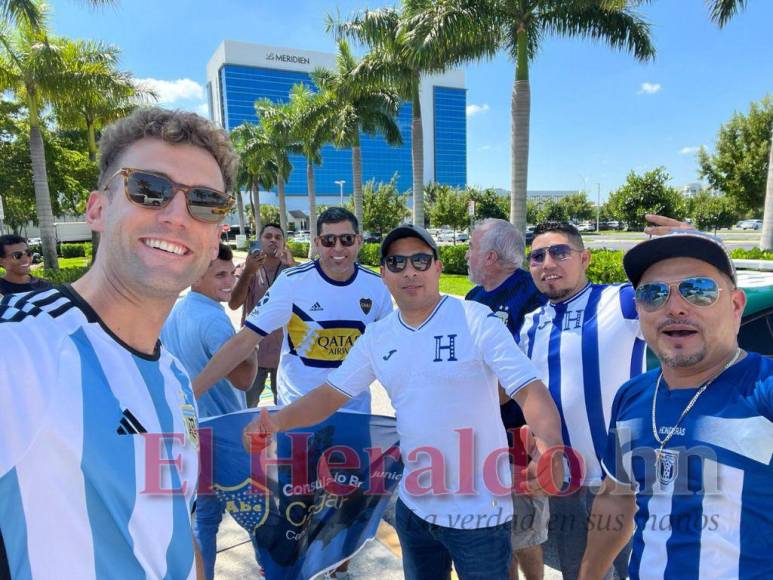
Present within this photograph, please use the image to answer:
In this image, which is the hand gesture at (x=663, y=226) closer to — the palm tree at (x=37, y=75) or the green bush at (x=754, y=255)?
the green bush at (x=754, y=255)

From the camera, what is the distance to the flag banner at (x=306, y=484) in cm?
255

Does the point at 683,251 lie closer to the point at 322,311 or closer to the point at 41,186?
the point at 322,311

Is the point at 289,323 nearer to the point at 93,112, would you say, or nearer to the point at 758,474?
the point at 758,474

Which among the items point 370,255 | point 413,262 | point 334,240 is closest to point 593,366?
point 413,262

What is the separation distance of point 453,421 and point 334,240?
175cm

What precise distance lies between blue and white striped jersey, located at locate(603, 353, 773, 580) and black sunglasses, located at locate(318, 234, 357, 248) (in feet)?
7.19

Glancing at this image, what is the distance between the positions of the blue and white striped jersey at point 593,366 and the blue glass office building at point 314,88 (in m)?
80.4

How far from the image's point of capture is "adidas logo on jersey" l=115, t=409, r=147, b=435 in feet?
3.56

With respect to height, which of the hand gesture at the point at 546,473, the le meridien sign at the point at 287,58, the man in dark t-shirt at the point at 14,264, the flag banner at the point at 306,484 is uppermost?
the le meridien sign at the point at 287,58

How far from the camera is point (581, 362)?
2.48m

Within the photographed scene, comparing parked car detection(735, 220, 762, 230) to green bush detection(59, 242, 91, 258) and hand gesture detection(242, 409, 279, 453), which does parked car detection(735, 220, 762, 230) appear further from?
green bush detection(59, 242, 91, 258)

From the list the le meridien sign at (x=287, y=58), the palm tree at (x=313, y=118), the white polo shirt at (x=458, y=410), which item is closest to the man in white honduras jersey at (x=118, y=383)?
the white polo shirt at (x=458, y=410)

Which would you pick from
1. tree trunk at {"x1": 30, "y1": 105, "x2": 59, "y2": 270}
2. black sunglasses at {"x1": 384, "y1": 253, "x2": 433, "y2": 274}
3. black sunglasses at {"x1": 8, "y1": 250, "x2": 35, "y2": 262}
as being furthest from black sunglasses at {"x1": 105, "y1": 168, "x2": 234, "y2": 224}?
tree trunk at {"x1": 30, "y1": 105, "x2": 59, "y2": 270}

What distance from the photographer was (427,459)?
6.70ft
